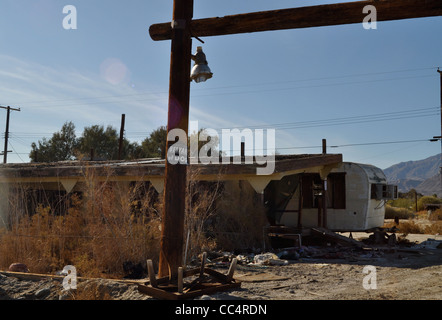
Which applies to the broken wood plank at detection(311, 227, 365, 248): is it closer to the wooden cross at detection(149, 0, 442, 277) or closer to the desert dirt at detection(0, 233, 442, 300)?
the desert dirt at detection(0, 233, 442, 300)

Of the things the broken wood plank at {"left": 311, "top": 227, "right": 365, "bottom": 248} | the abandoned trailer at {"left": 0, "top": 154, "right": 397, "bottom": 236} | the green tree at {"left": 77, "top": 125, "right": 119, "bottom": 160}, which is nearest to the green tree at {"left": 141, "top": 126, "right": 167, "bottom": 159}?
the green tree at {"left": 77, "top": 125, "right": 119, "bottom": 160}

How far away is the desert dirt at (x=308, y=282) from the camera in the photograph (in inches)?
241

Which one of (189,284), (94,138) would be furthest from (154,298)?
(94,138)

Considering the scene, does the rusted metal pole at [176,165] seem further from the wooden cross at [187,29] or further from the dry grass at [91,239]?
the dry grass at [91,239]

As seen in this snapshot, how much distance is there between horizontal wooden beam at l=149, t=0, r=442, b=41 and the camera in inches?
220

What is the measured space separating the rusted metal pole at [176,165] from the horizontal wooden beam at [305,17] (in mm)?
238

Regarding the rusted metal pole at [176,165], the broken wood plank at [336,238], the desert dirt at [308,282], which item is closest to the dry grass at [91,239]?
the desert dirt at [308,282]

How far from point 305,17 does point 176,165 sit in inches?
110

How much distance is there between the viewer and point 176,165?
6.05m
